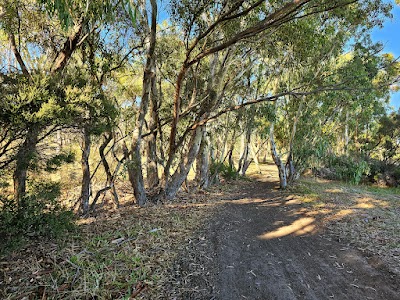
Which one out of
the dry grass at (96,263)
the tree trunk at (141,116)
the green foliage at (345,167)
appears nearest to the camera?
the dry grass at (96,263)

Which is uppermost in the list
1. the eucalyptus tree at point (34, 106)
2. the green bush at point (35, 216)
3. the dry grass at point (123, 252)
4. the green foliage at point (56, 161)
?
the eucalyptus tree at point (34, 106)

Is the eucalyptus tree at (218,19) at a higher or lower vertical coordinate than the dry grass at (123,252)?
higher

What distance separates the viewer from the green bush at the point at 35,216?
10.7 feet

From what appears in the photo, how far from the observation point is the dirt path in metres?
3.64

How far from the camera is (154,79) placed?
7.97m

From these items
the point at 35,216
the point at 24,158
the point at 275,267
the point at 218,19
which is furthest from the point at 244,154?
the point at 24,158

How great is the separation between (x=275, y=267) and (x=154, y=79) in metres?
6.00

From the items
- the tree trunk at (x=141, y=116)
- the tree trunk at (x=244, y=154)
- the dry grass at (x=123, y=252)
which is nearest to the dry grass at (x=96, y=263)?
the dry grass at (x=123, y=252)

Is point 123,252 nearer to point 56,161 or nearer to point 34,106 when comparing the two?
point 56,161

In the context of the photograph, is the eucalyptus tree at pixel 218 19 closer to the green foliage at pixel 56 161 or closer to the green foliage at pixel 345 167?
the green foliage at pixel 56 161

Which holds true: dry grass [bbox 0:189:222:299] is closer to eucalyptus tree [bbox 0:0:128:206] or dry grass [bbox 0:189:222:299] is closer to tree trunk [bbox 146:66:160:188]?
eucalyptus tree [bbox 0:0:128:206]

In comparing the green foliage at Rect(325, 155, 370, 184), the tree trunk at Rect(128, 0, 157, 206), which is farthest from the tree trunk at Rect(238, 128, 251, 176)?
the tree trunk at Rect(128, 0, 157, 206)

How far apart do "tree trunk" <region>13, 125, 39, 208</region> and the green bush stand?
74 mm

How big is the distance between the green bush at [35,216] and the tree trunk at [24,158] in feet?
0.24
